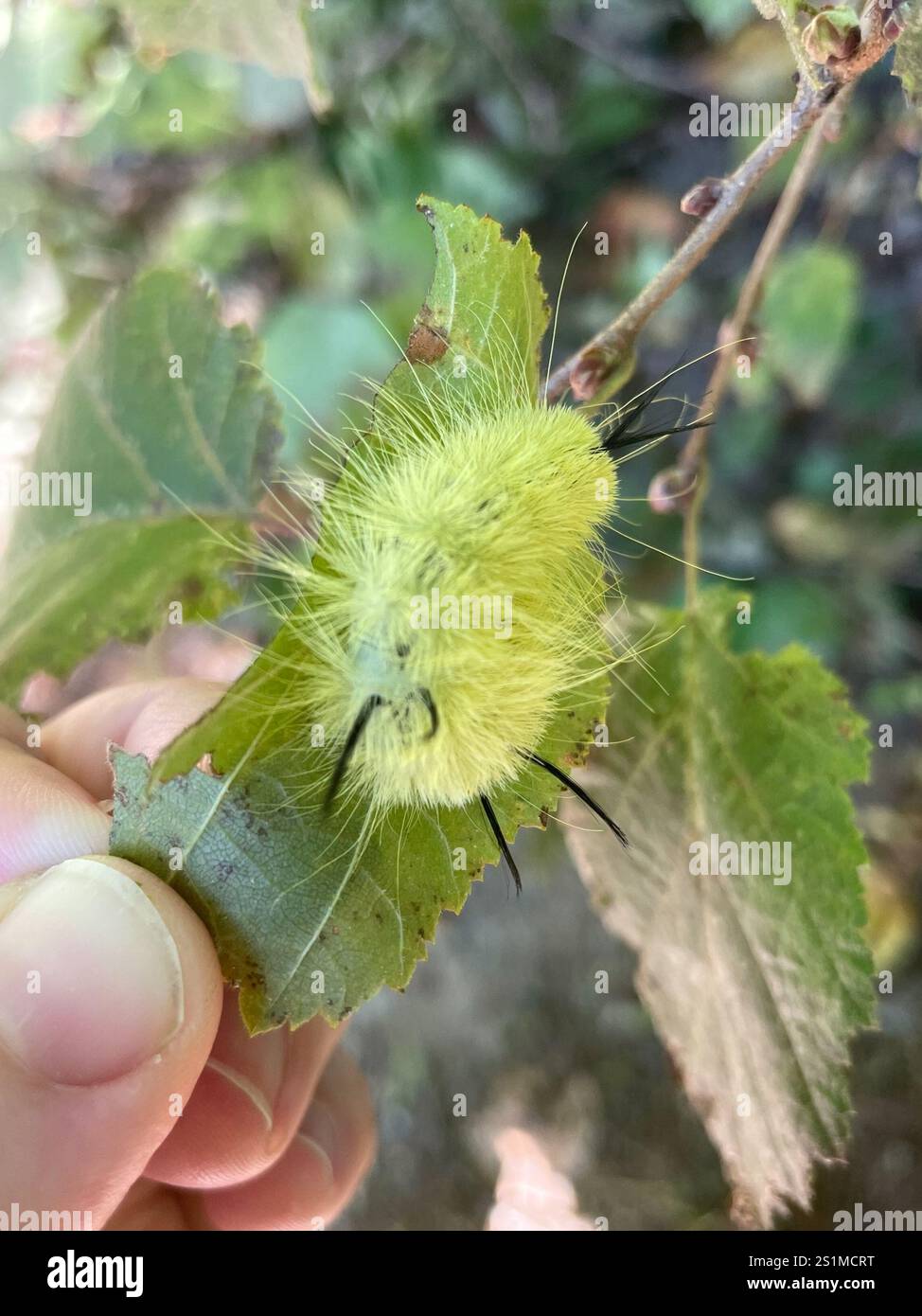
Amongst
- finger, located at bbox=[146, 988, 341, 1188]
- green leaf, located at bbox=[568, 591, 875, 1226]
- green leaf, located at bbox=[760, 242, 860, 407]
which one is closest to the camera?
green leaf, located at bbox=[568, 591, 875, 1226]

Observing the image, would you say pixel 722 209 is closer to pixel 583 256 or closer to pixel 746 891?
pixel 746 891

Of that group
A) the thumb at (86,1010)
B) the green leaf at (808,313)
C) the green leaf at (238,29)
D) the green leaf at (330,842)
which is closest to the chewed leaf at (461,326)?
the green leaf at (330,842)

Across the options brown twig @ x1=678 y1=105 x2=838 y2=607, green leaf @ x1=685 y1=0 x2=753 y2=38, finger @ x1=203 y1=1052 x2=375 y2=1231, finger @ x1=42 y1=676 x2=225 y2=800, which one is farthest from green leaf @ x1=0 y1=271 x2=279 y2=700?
green leaf @ x1=685 y1=0 x2=753 y2=38

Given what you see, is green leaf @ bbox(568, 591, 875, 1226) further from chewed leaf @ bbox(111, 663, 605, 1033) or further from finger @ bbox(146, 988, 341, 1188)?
finger @ bbox(146, 988, 341, 1188)

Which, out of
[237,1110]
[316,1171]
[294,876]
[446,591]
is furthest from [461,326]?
[316,1171]

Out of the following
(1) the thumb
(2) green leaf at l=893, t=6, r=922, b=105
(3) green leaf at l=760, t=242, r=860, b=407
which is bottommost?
(1) the thumb

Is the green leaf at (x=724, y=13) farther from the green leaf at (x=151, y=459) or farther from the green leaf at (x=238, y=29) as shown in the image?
the green leaf at (x=151, y=459)
